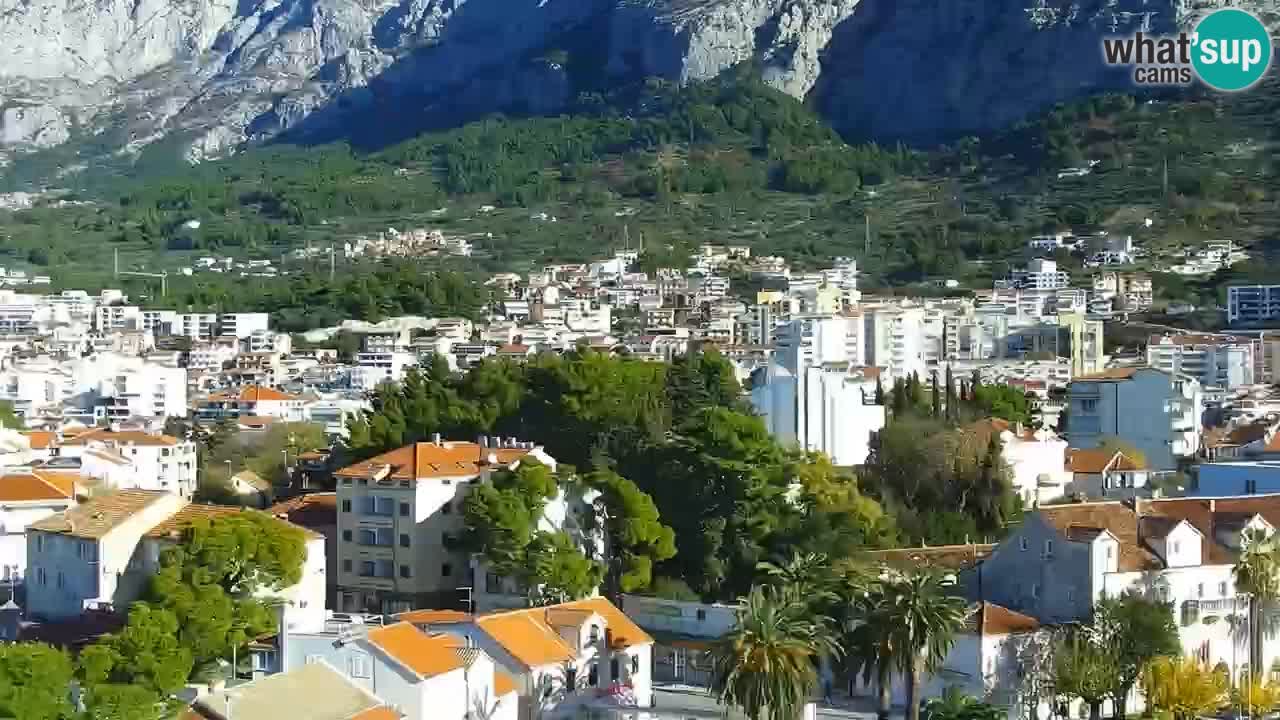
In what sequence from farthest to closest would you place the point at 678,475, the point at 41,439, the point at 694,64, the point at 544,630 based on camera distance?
the point at 694,64 < the point at 41,439 < the point at 678,475 < the point at 544,630

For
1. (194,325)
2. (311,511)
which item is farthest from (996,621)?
(194,325)

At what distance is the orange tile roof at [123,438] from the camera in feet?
183

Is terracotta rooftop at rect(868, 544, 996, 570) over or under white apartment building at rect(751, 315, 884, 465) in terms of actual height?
under

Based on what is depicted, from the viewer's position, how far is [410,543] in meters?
39.2

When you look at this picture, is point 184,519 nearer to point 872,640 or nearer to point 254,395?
point 872,640

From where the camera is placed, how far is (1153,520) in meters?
36.2

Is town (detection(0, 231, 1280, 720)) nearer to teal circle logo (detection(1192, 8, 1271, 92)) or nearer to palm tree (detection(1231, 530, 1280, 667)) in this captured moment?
palm tree (detection(1231, 530, 1280, 667))

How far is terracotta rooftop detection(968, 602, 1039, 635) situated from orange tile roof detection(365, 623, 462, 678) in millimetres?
7162

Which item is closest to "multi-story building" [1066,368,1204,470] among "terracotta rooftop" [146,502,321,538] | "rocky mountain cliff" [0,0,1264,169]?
"terracotta rooftop" [146,502,321,538]

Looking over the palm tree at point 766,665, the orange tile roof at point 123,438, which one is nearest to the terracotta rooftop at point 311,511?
the palm tree at point 766,665

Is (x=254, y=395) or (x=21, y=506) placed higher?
(x=254, y=395)

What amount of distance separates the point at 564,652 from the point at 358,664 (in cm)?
407

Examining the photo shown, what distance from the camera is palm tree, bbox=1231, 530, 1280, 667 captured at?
3531cm

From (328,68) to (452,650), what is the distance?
170m
